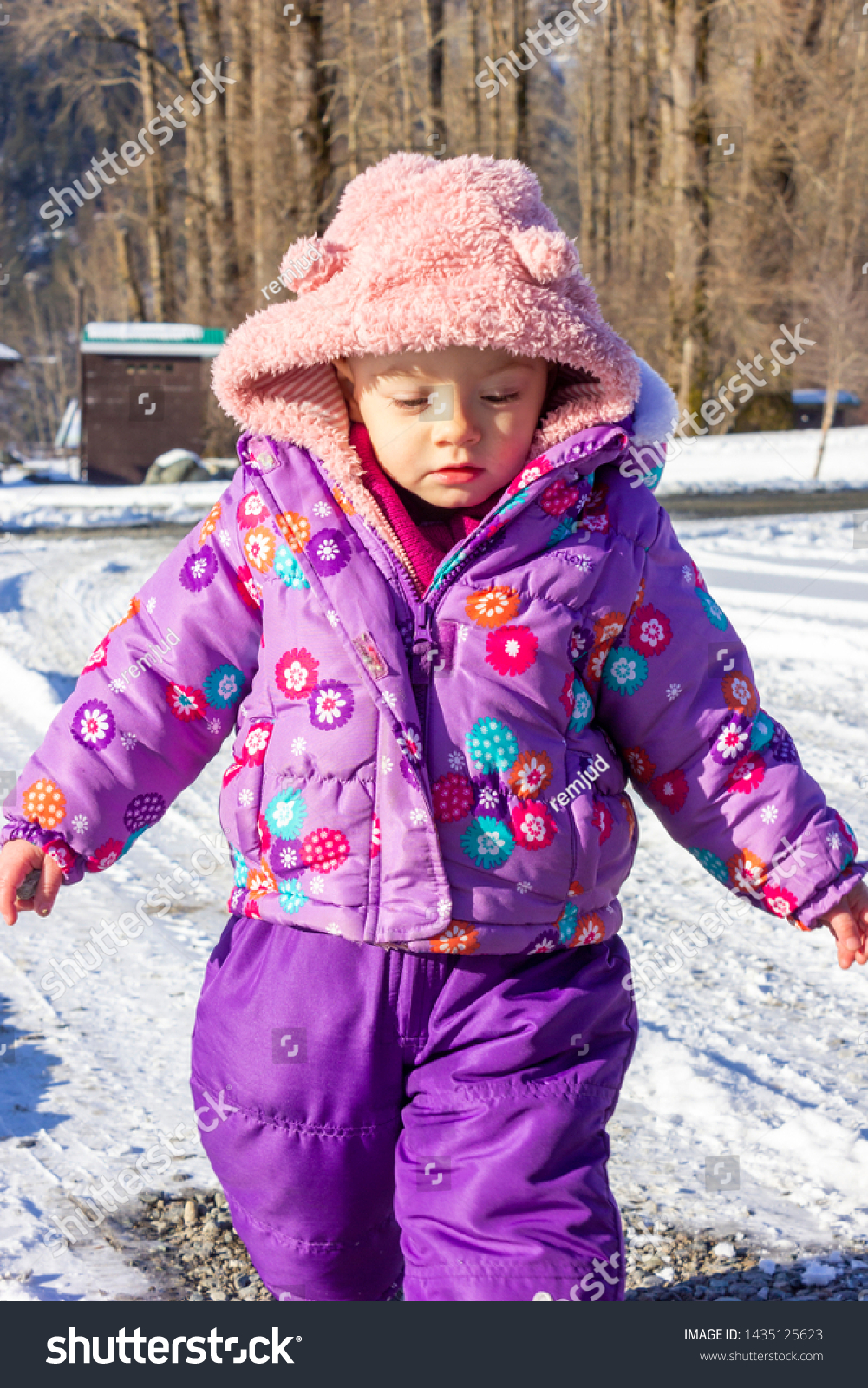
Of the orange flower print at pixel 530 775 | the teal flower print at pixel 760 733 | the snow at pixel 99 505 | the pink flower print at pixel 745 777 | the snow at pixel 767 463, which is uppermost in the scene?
the orange flower print at pixel 530 775

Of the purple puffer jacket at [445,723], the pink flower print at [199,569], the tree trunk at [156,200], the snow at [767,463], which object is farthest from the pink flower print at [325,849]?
the tree trunk at [156,200]

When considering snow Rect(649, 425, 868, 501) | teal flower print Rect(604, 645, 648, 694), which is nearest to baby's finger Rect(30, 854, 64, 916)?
teal flower print Rect(604, 645, 648, 694)

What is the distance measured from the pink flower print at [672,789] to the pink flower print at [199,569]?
647 mm

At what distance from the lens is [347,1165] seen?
5.47 ft

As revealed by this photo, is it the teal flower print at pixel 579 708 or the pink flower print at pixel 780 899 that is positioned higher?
the teal flower print at pixel 579 708

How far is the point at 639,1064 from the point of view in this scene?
8.88ft

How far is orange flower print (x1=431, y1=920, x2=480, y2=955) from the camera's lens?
161cm

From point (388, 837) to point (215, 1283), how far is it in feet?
2.80

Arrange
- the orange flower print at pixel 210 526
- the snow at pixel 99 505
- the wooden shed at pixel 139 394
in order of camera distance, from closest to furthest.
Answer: the orange flower print at pixel 210 526
the snow at pixel 99 505
the wooden shed at pixel 139 394

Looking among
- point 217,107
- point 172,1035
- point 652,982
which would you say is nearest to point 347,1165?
point 172,1035

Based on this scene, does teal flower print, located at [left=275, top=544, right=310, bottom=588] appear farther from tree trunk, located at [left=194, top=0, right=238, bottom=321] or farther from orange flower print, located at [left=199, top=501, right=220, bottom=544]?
tree trunk, located at [left=194, top=0, right=238, bottom=321]

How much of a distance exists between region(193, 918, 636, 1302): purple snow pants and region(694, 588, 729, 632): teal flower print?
1.47 feet

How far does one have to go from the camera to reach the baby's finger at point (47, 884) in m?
1.79

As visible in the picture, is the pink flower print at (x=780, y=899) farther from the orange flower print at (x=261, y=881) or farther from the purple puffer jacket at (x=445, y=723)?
the orange flower print at (x=261, y=881)
